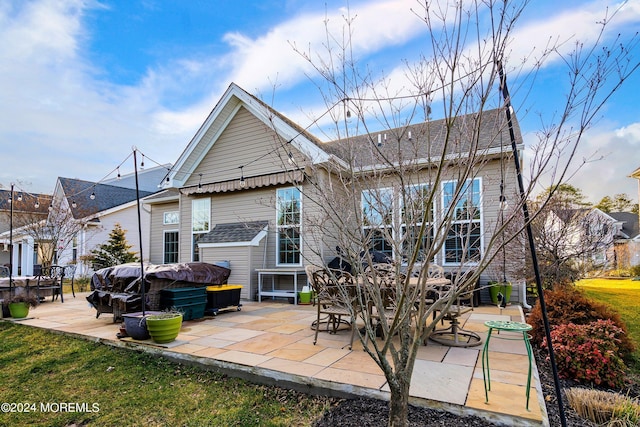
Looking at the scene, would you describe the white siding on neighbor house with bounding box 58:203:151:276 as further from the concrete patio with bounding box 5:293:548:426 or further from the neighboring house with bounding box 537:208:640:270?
the neighboring house with bounding box 537:208:640:270

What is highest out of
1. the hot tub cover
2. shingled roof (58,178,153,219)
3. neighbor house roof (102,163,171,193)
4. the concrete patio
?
neighbor house roof (102,163,171,193)

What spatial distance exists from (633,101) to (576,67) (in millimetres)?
1742

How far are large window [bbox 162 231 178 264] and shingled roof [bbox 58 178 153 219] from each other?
5403 millimetres

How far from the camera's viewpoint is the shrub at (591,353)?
12.2 feet

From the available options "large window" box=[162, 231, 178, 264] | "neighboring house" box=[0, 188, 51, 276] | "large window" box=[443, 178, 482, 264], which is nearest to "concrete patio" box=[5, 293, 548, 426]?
"large window" box=[443, 178, 482, 264]

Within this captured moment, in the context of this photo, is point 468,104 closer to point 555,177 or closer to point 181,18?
point 555,177

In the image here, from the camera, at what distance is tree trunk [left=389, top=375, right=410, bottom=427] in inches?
88.6

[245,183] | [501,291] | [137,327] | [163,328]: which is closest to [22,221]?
[245,183]

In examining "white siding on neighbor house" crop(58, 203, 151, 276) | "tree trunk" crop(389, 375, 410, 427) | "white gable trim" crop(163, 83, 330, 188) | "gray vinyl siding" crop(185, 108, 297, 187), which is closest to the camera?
"tree trunk" crop(389, 375, 410, 427)

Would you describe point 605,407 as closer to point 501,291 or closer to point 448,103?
point 448,103

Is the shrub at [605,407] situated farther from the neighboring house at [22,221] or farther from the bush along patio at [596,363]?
the neighboring house at [22,221]

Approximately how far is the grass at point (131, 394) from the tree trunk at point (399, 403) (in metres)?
0.91

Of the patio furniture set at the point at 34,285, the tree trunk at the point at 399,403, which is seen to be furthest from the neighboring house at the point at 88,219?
the tree trunk at the point at 399,403

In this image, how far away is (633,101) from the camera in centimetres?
311
